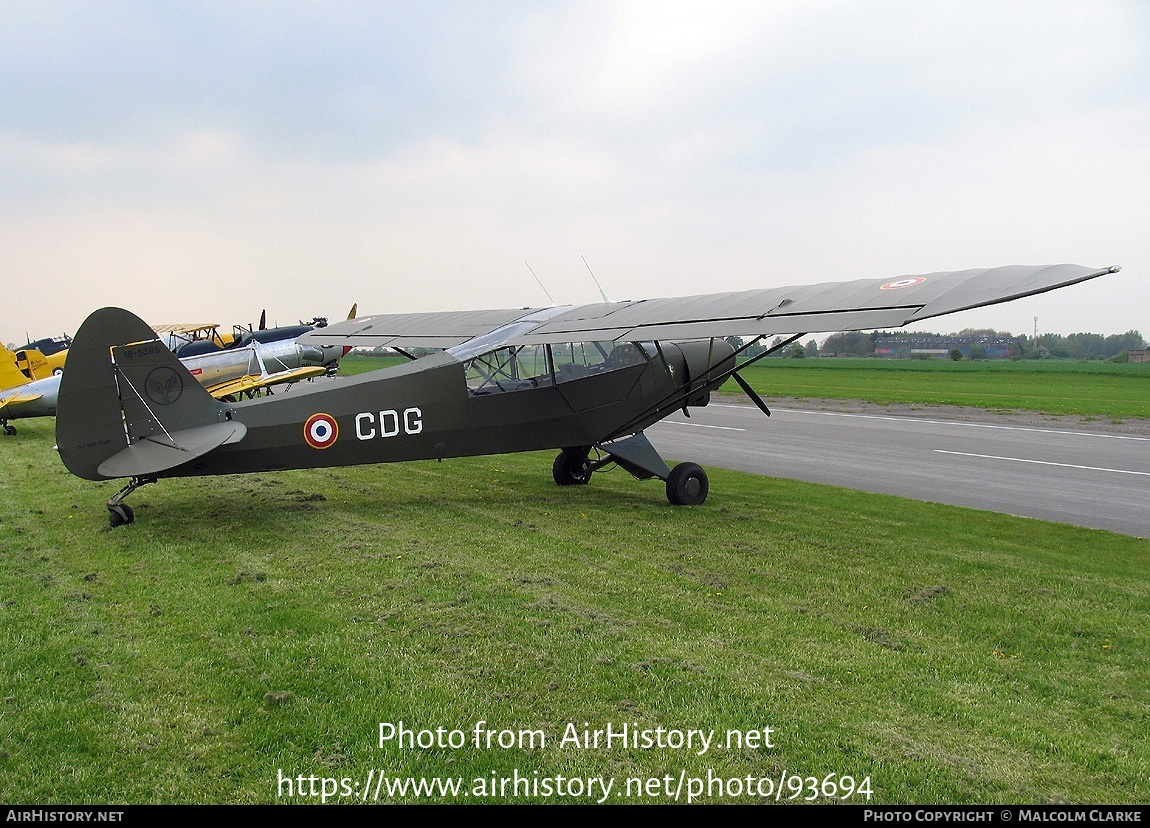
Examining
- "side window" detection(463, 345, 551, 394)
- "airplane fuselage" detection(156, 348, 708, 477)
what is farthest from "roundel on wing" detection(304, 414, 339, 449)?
"side window" detection(463, 345, 551, 394)

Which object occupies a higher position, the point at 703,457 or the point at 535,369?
the point at 535,369

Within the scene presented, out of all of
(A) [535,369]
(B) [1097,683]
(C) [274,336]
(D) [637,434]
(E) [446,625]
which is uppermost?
(C) [274,336]

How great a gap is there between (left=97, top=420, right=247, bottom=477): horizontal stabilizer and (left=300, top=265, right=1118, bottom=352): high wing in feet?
10.7

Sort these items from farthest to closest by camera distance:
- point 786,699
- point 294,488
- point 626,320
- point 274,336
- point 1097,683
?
point 274,336, point 294,488, point 626,320, point 1097,683, point 786,699

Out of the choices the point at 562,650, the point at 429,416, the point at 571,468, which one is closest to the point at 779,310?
the point at 571,468

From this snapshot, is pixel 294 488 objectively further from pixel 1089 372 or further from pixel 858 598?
pixel 1089 372

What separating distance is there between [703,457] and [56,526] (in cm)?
1010

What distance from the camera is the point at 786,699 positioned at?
4109 millimetres

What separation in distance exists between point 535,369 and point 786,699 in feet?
21.2

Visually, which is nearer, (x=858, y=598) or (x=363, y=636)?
(x=363, y=636)

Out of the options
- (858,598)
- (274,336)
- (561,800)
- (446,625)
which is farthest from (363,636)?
(274,336)

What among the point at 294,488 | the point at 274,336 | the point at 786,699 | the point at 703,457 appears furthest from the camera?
the point at 274,336

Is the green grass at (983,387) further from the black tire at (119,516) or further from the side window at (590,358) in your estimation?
the black tire at (119,516)

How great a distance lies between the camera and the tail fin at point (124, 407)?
7.64 metres
